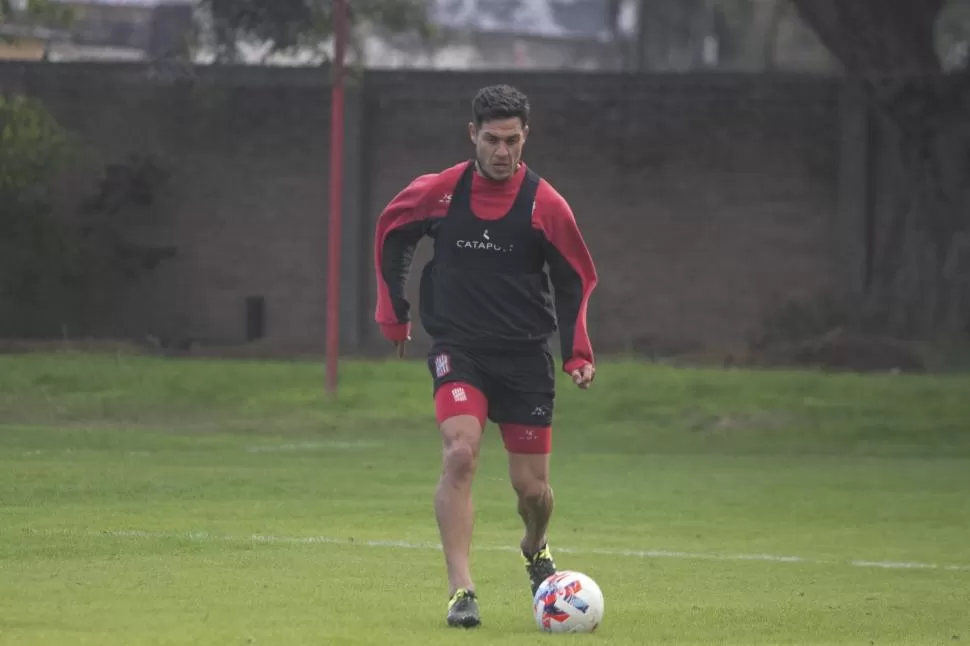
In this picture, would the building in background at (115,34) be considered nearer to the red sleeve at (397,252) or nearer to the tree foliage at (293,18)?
the tree foliage at (293,18)

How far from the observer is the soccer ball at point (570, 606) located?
820 cm

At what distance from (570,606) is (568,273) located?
1603mm

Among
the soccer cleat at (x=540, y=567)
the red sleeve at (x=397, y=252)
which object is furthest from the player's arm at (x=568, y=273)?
the soccer cleat at (x=540, y=567)

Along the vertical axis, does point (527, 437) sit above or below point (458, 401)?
below

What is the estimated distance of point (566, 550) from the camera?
1207 cm

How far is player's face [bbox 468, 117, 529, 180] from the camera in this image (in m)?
8.58

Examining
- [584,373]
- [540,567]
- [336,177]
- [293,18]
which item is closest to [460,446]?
[584,373]

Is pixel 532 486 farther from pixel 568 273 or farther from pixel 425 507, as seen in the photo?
pixel 425 507

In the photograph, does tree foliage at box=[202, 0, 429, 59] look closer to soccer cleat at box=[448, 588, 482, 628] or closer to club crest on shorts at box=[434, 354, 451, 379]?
club crest on shorts at box=[434, 354, 451, 379]

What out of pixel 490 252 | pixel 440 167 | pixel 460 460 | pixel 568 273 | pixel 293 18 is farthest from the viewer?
pixel 440 167

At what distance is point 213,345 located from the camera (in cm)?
2894

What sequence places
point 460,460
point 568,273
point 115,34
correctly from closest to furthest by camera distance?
point 460,460
point 568,273
point 115,34

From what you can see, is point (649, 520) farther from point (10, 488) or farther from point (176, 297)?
point (176, 297)

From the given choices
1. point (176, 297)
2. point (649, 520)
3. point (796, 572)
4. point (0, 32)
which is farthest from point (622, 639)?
point (176, 297)
